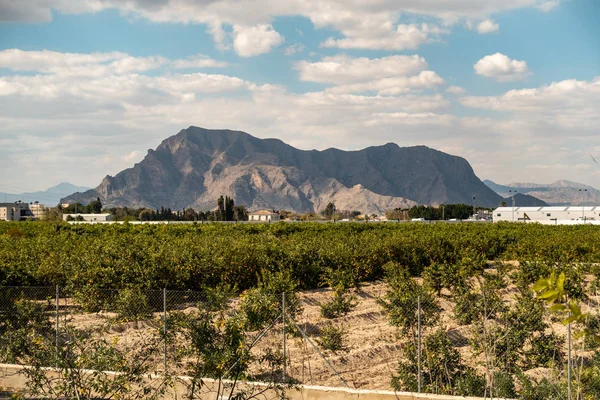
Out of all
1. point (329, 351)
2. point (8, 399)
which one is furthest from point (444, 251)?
point (8, 399)

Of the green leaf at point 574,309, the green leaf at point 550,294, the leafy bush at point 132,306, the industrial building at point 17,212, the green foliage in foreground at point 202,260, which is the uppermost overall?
the industrial building at point 17,212

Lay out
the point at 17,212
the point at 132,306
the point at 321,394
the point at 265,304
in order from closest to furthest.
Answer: the point at 321,394
the point at 265,304
the point at 132,306
the point at 17,212

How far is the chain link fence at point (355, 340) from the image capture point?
9.77 m

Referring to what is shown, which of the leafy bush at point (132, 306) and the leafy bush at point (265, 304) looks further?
the leafy bush at point (132, 306)

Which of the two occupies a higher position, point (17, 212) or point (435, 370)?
point (17, 212)

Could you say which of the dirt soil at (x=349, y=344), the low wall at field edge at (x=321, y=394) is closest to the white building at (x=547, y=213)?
the dirt soil at (x=349, y=344)

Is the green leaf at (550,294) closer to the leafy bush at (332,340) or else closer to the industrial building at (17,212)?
the leafy bush at (332,340)

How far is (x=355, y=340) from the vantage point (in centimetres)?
1548

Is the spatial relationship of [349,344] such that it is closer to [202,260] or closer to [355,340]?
[355,340]

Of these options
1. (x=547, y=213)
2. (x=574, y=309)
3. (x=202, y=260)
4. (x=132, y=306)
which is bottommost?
(x=547, y=213)

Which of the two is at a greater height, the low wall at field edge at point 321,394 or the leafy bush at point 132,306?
the leafy bush at point 132,306

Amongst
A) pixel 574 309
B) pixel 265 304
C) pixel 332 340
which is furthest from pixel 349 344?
pixel 574 309

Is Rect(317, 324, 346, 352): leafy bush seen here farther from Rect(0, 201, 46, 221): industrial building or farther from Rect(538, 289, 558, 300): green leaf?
Rect(0, 201, 46, 221): industrial building

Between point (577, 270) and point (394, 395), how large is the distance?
529 inches
